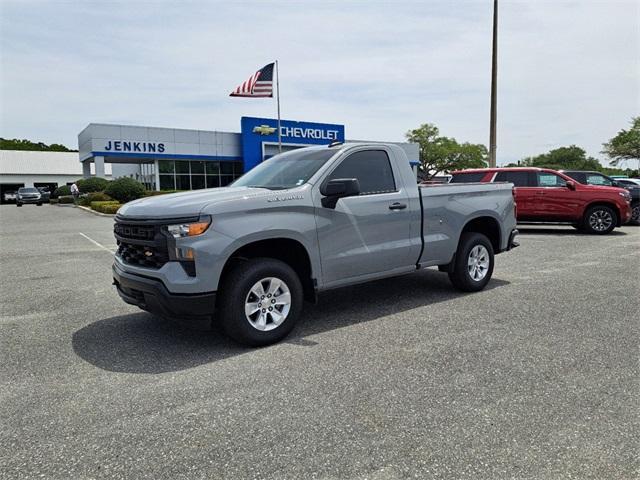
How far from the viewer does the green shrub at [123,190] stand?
100 feet

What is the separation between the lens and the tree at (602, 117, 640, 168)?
194 feet

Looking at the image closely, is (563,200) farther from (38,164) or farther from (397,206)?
(38,164)

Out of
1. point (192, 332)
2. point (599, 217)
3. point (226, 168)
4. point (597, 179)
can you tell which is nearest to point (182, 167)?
point (226, 168)

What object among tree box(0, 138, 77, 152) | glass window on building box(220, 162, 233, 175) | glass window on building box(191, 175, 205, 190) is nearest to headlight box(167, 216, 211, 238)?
glass window on building box(191, 175, 205, 190)

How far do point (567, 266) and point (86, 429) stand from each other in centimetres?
783

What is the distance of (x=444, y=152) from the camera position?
7938 centimetres

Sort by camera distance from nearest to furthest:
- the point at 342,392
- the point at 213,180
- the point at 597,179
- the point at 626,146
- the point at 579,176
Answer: the point at 342,392 < the point at 597,179 < the point at 579,176 < the point at 213,180 < the point at 626,146

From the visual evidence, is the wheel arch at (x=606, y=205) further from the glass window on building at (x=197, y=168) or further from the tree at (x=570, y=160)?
the tree at (x=570, y=160)

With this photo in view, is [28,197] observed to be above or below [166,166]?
below

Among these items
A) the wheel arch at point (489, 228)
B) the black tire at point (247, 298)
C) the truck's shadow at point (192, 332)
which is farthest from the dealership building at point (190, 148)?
the black tire at point (247, 298)

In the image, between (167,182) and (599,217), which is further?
(167,182)

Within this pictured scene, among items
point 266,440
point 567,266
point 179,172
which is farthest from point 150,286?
point 179,172

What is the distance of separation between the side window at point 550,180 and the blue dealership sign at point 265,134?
98.9 feet

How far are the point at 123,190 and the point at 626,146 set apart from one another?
58.4m
